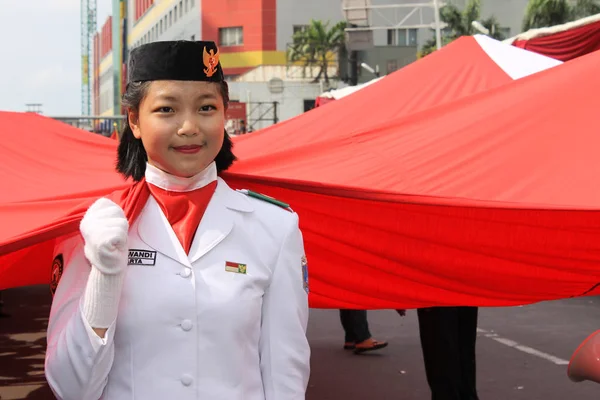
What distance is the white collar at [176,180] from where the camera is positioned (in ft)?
8.39

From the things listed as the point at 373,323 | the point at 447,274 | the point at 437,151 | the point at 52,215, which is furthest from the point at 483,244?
the point at 373,323

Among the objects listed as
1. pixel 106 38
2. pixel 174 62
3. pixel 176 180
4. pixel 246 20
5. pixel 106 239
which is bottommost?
pixel 106 239

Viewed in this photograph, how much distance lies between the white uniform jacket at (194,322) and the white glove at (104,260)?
0.30 feet

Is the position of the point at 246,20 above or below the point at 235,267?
above

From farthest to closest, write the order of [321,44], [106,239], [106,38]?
[106,38] < [321,44] < [106,239]

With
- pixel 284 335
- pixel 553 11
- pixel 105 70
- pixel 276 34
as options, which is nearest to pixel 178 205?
pixel 284 335

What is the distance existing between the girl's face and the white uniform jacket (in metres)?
0.15

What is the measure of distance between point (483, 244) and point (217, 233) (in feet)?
5.78

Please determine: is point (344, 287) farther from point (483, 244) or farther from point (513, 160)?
Answer: point (513, 160)

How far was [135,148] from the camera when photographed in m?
2.69

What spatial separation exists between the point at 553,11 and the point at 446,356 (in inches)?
1196

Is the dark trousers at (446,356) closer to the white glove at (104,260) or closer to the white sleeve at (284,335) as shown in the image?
the white sleeve at (284,335)

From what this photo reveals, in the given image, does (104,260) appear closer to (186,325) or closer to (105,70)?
(186,325)

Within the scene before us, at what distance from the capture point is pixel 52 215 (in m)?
3.48
